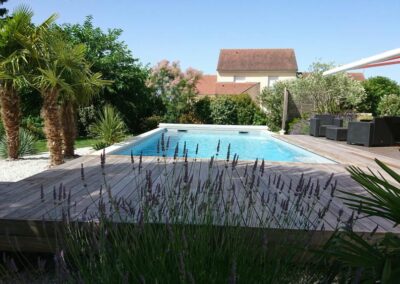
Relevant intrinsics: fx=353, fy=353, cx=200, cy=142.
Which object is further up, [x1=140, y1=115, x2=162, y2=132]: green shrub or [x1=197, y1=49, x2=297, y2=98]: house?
[x1=197, y1=49, x2=297, y2=98]: house

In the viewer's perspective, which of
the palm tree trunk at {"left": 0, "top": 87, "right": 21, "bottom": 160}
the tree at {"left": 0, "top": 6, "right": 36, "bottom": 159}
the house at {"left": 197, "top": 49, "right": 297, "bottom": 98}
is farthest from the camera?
the house at {"left": 197, "top": 49, "right": 297, "bottom": 98}

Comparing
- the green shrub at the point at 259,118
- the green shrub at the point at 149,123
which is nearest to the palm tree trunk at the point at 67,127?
the green shrub at the point at 149,123

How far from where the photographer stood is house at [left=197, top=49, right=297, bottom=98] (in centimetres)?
3856

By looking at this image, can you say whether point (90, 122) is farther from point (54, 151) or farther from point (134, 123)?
point (54, 151)

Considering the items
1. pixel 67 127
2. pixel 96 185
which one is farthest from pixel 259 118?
pixel 96 185

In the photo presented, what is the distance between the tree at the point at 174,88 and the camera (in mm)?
19547

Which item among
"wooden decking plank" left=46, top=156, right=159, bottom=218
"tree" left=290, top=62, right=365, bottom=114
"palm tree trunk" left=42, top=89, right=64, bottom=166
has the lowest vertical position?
"wooden decking plank" left=46, top=156, right=159, bottom=218

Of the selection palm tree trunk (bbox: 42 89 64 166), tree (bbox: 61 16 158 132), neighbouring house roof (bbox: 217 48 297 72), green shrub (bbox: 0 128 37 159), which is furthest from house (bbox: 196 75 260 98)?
palm tree trunk (bbox: 42 89 64 166)

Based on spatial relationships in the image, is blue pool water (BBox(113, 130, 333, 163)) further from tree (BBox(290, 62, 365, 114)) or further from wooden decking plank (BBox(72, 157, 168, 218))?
tree (BBox(290, 62, 365, 114))

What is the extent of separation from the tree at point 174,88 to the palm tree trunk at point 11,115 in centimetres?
1114

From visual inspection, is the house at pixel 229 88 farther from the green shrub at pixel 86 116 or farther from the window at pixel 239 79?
the green shrub at pixel 86 116

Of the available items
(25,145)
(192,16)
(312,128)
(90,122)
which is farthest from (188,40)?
(25,145)

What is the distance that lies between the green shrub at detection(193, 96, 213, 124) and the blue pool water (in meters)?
2.83

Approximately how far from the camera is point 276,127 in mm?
17844
